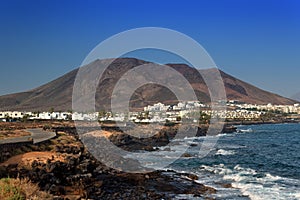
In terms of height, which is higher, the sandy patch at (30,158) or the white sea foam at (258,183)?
the sandy patch at (30,158)

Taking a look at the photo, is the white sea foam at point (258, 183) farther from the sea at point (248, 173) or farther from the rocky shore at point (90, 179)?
the rocky shore at point (90, 179)

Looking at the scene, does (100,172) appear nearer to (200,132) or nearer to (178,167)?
(178,167)

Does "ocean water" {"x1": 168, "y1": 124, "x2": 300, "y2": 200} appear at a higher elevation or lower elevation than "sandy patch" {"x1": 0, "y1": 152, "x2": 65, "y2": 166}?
lower

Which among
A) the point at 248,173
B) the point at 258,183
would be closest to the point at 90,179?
the point at 258,183

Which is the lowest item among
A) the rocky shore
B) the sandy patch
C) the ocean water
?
the ocean water

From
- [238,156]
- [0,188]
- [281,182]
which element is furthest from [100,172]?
[238,156]

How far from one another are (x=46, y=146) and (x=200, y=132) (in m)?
70.0

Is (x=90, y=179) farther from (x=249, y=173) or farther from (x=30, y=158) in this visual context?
(x=249, y=173)

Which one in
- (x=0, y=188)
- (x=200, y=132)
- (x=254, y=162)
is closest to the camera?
(x=0, y=188)

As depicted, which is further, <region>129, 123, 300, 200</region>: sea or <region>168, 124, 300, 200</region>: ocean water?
<region>168, 124, 300, 200</region>: ocean water

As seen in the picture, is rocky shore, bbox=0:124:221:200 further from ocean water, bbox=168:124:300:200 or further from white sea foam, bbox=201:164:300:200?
white sea foam, bbox=201:164:300:200

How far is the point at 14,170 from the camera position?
81.4 ft

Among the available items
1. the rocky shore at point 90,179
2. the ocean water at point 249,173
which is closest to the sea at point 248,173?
the ocean water at point 249,173

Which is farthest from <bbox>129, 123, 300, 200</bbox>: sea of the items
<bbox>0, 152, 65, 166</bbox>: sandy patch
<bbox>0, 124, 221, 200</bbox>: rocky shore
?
<bbox>0, 152, 65, 166</bbox>: sandy patch
